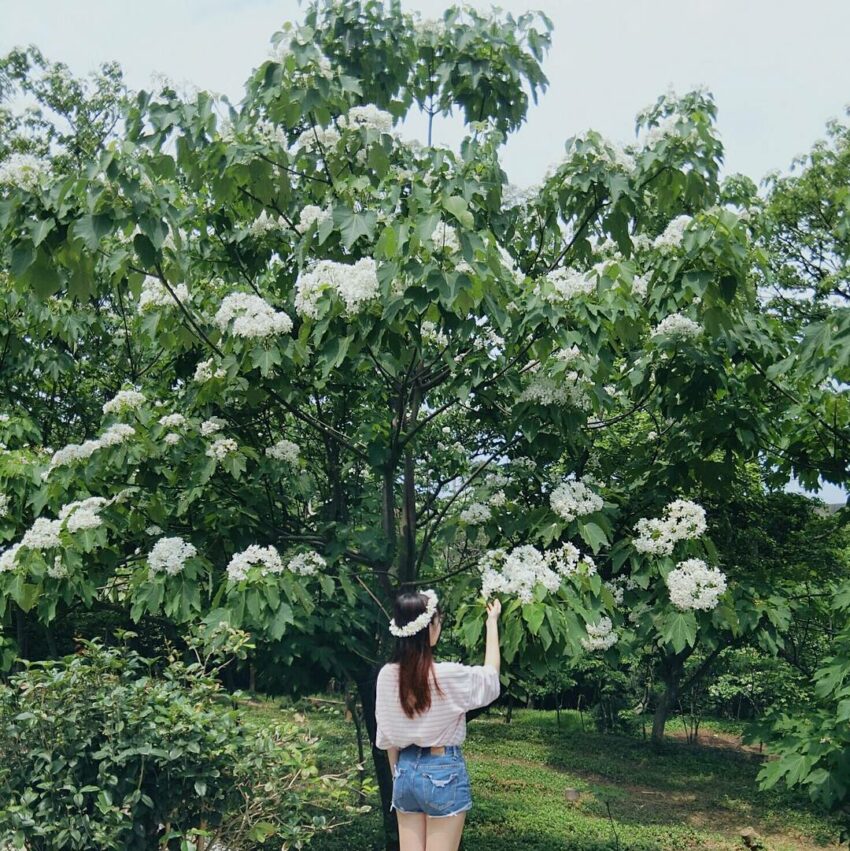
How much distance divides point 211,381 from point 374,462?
1.02 metres

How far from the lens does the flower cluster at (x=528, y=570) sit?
4.17 meters

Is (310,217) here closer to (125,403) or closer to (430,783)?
(125,403)

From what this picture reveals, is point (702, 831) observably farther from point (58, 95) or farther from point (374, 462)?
point (58, 95)

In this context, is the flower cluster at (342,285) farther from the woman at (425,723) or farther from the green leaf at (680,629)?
the green leaf at (680,629)

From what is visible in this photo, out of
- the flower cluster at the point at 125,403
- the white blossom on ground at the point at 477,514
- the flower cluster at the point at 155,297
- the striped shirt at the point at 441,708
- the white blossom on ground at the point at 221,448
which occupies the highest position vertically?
the flower cluster at the point at 155,297

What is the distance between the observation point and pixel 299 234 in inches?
205

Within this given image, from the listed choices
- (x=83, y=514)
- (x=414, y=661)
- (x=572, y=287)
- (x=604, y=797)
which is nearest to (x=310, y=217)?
(x=572, y=287)

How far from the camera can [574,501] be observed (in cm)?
476

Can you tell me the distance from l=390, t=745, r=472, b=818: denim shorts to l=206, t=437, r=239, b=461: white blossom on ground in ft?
6.51

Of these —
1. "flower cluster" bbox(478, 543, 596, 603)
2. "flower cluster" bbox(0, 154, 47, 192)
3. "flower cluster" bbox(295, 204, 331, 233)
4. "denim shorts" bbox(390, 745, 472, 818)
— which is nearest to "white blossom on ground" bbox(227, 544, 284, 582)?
"flower cluster" bbox(478, 543, 596, 603)

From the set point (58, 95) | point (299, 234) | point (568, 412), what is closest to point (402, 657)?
point (568, 412)

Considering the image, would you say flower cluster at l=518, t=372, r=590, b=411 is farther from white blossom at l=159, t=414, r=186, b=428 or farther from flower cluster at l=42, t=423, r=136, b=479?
flower cluster at l=42, t=423, r=136, b=479

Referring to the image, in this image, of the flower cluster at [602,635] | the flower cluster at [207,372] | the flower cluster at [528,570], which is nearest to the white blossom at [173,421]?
the flower cluster at [207,372]

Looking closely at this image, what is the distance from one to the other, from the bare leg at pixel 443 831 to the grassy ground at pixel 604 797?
5.39ft
